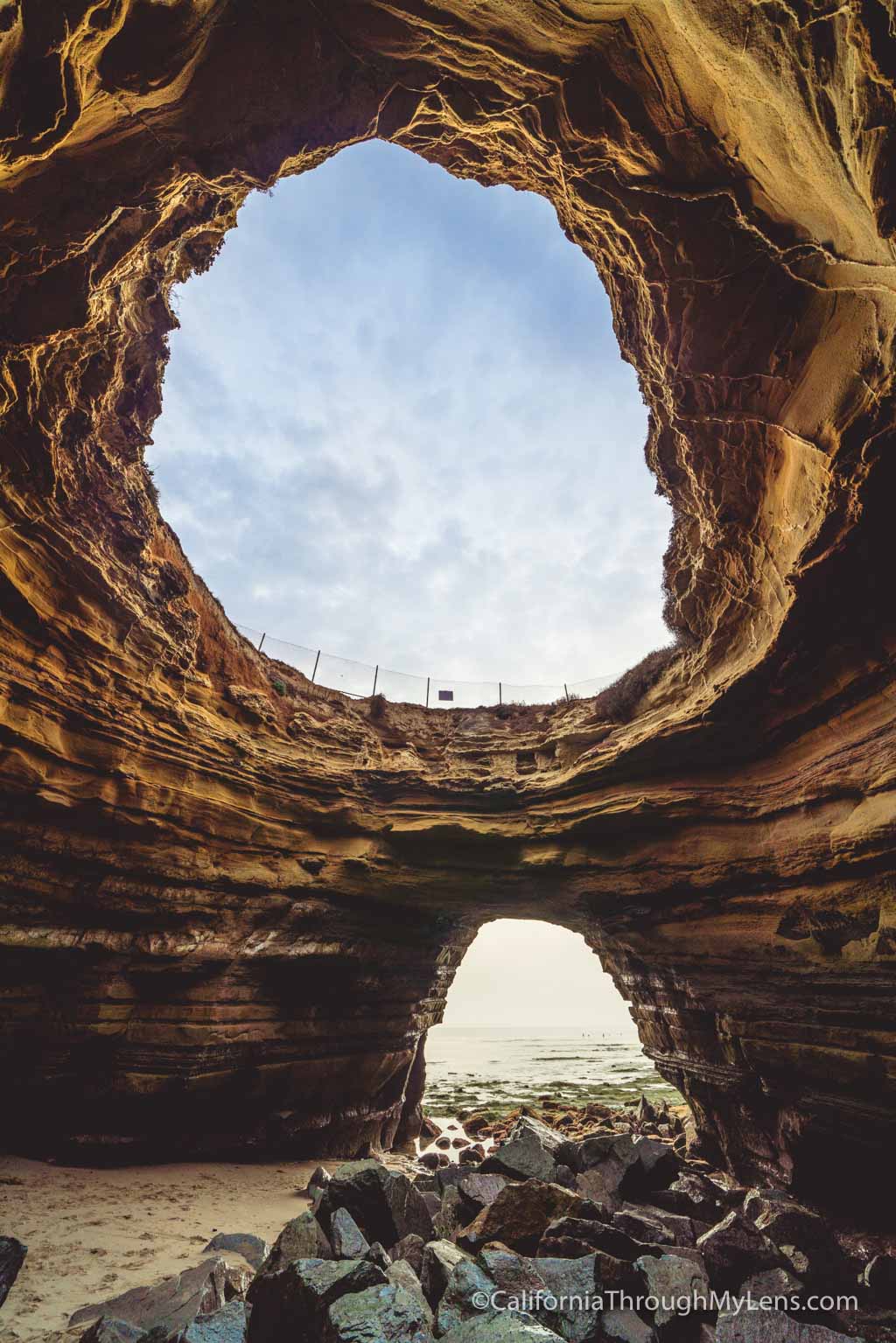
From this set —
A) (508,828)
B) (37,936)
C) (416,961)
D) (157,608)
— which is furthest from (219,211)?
(416,961)

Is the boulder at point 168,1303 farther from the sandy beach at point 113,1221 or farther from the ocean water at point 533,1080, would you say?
the ocean water at point 533,1080

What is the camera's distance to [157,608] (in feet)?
30.5

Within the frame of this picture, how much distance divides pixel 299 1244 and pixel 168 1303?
3.55 ft

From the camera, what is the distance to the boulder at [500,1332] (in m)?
3.09

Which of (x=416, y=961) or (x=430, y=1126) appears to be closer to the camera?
(x=416, y=961)

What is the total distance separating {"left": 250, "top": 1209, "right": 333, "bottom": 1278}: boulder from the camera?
15.1 feet

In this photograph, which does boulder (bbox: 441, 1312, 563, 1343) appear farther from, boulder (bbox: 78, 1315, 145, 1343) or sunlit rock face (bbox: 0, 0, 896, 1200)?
sunlit rock face (bbox: 0, 0, 896, 1200)

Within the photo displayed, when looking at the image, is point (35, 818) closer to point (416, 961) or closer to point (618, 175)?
point (416, 961)

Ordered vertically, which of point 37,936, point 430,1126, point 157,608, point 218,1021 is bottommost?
point 430,1126

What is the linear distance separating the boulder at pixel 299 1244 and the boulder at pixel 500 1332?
76.6 inches

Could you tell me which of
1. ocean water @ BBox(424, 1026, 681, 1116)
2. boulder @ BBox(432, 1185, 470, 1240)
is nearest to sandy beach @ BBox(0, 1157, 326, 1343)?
boulder @ BBox(432, 1185, 470, 1240)

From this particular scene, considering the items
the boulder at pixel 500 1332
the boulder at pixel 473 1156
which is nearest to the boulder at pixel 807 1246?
the boulder at pixel 500 1332

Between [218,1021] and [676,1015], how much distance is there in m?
8.46

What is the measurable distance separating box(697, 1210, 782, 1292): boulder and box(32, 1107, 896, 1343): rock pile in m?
0.01
